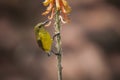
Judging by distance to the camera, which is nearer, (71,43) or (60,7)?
(60,7)

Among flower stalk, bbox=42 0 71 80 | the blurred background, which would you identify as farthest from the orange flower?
the blurred background

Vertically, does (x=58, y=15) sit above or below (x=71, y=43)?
below

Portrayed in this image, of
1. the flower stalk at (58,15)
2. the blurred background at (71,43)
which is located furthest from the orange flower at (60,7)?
the blurred background at (71,43)

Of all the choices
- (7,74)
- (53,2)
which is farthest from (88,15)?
(53,2)

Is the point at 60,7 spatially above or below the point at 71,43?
below

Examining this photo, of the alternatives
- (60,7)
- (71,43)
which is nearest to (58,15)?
(60,7)

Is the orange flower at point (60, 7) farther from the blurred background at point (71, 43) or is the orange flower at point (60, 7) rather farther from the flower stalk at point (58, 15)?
the blurred background at point (71, 43)

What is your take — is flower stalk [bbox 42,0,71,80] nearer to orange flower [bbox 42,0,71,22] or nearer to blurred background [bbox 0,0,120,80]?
orange flower [bbox 42,0,71,22]

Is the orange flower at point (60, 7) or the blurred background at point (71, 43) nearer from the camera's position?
the orange flower at point (60, 7)

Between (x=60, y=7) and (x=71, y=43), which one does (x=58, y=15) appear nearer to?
(x=60, y=7)

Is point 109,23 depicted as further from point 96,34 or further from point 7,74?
point 7,74
